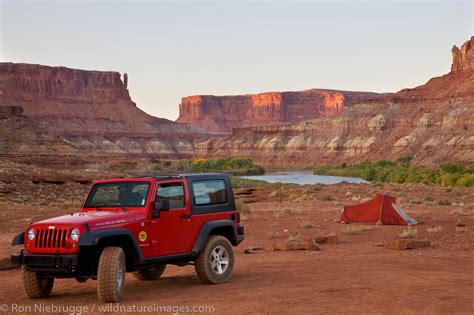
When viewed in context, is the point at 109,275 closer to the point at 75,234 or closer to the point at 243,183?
the point at 75,234

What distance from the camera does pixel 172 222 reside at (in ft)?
37.8

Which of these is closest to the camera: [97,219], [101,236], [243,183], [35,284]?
[101,236]

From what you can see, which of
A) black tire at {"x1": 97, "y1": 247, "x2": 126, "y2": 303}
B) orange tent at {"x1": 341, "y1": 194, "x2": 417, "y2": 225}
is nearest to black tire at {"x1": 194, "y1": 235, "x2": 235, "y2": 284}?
black tire at {"x1": 97, "y1": 247, "x2": 126, "y2": 303}

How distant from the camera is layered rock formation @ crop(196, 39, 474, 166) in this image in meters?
124

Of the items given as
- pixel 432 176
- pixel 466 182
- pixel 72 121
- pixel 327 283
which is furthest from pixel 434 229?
pixel 72 121

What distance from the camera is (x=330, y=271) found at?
44.5ft

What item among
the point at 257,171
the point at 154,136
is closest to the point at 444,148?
the point at 257,171

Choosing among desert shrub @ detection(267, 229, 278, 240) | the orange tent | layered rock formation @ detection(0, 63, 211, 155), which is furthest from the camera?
layered rock formation @ detection(0, 63, 211, 155)

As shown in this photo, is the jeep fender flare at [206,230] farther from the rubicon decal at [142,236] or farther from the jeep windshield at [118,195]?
the jeep windshield at [118,195]

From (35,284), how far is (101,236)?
1346 mm

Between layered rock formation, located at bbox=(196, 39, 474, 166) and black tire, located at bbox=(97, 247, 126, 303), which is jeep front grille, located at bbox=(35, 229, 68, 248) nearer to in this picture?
black tire, located at bbox=(97, 247, 126, 303)

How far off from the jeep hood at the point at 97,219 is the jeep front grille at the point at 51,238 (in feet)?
0.43

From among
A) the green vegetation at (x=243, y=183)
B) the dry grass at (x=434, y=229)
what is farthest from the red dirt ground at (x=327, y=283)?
the green vegetation at (x=243, y=183)

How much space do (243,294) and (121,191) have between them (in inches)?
95.5
